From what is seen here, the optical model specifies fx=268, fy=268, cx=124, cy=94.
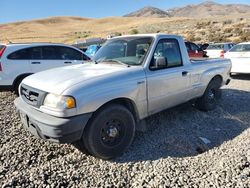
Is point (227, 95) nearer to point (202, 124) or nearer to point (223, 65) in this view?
point (223, 65)

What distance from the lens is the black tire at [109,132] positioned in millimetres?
3658

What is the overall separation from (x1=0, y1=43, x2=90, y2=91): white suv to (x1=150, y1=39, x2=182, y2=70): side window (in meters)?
4.49

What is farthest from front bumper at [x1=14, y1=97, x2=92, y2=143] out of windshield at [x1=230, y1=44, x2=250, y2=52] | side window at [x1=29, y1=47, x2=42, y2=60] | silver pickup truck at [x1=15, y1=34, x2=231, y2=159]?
windshield at [x1=230, y1=44, x2=250, y2=52]

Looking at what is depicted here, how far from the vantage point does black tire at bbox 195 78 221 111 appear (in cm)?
598

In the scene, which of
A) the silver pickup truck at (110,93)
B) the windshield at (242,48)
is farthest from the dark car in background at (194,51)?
the silver pickup truck at (110,93)

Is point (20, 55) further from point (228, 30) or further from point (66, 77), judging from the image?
point (228, 30)

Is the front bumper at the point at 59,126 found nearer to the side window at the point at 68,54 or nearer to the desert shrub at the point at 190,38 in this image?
the side window at the point at 68,54

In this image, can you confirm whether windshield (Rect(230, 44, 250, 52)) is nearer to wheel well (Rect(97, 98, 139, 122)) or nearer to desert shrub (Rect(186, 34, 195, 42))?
wheel well (Rect(97, 98, 139, 122))

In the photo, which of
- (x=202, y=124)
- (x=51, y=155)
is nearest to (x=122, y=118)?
(x=51, y=155)

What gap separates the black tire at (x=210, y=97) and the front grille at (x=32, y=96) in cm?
367

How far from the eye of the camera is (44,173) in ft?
11.5

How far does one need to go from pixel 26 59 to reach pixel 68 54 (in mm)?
1533

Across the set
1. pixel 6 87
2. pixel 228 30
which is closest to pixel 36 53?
pixel 6 87

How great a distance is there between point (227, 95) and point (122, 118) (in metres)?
4.76
